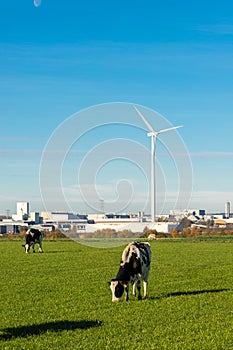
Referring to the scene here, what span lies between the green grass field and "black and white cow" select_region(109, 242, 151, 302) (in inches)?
14.7

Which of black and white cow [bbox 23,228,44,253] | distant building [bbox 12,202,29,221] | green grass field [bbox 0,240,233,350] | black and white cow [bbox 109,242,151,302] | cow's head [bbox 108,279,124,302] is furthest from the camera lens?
distant building [bbox 12,202,29,221]

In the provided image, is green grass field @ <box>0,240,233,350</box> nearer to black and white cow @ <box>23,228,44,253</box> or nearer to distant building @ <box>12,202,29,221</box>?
black and white cow @ <box>23,228,44,253</box>

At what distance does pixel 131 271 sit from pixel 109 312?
2270mm

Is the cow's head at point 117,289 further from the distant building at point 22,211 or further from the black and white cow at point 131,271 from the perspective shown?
the distant building at point 22,211

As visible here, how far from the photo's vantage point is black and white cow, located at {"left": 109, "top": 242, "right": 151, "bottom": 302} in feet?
53.9

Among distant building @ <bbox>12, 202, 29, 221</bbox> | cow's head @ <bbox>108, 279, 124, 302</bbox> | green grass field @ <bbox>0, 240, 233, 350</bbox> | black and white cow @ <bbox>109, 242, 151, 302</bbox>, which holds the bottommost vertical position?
green grass field @ <bbox>0, 240, 233, 350</bbox>

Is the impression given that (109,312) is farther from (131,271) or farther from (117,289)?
(131,271)

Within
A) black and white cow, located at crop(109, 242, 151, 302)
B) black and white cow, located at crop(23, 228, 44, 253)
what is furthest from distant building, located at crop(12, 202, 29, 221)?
black and white cow, located at crop(109, 242, 151, 302)

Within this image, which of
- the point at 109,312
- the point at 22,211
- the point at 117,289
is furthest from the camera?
the point at 22,211

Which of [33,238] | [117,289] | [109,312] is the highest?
[33,238]

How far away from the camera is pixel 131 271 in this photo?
16781 mm

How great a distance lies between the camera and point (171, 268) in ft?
89.8

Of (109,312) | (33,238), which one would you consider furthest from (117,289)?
(33,238)

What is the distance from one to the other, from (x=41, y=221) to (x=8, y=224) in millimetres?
23236
